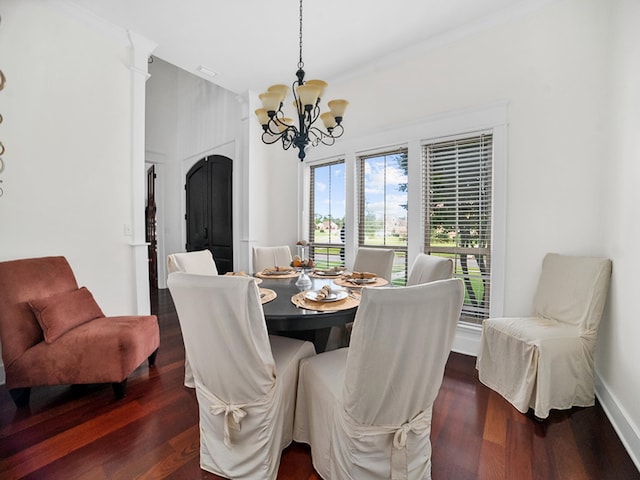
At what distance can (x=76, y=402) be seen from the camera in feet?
6.21

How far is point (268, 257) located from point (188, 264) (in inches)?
37.0

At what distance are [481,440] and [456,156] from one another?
2.25 metres

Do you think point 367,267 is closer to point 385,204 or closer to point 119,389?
point 385,204

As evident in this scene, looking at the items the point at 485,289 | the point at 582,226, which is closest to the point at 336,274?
the point at 485,289

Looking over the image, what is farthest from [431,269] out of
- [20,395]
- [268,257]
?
[20,395]

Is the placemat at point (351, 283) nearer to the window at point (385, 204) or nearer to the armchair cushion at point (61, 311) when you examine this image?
the window at point (385, 204)

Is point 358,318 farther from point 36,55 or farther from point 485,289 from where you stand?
point 36,55

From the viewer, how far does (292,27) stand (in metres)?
2.67

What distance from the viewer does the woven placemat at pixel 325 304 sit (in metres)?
1.45

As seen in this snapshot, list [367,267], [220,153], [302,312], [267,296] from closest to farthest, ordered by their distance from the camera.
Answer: [302,312], [267,296], [367,267], [220,153]

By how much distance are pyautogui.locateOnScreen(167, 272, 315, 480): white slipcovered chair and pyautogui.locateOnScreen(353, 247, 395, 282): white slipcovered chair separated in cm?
151

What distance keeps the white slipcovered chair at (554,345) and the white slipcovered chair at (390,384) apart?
978 mm

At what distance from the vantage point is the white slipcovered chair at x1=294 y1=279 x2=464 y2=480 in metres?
1.00

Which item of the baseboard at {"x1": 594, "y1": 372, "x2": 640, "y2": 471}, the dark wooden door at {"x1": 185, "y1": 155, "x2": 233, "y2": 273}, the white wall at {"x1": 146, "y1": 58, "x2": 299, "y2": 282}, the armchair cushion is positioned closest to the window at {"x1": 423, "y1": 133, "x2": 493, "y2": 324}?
the baseboard at {"x1": 594, "y1": 372, "x2": 640, "y2": 471}
